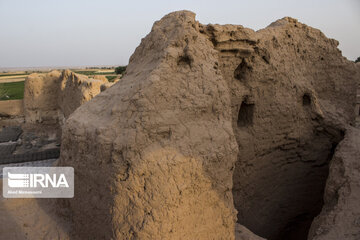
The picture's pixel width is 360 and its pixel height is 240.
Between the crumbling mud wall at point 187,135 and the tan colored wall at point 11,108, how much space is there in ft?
42.1

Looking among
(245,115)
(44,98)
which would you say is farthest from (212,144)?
(44,98)

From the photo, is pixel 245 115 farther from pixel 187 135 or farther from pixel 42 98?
pixel 42 98

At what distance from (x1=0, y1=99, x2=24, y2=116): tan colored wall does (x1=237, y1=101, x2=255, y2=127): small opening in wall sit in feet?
44.7

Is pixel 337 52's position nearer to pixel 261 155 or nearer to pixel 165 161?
pixel 261 155

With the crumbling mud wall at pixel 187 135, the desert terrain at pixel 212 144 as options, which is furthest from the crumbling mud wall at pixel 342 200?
the crumbling mud wall at pixel 187 135

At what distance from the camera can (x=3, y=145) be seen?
11125 mm

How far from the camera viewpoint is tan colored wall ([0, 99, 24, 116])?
1405 centimetres

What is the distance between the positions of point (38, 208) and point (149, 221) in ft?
7.97

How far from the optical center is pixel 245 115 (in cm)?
523

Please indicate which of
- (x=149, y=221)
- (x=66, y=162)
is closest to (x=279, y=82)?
(x=149, y=221)

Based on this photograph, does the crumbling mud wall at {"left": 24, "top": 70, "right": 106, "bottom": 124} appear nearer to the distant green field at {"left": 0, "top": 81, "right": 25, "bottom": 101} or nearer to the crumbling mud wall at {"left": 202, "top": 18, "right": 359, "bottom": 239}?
the crumbling mud wall at {"left": 202, "top": 18, "right": 359, "bottom": 239}

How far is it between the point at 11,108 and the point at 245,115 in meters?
14.2

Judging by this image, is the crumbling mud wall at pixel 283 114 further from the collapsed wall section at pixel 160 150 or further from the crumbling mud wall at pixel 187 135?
the collapsed wall section at pixel 160 150

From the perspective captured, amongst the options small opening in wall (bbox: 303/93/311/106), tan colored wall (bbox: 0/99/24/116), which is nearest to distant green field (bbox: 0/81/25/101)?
tan colored wall (bbox: 0/99/24/116)
